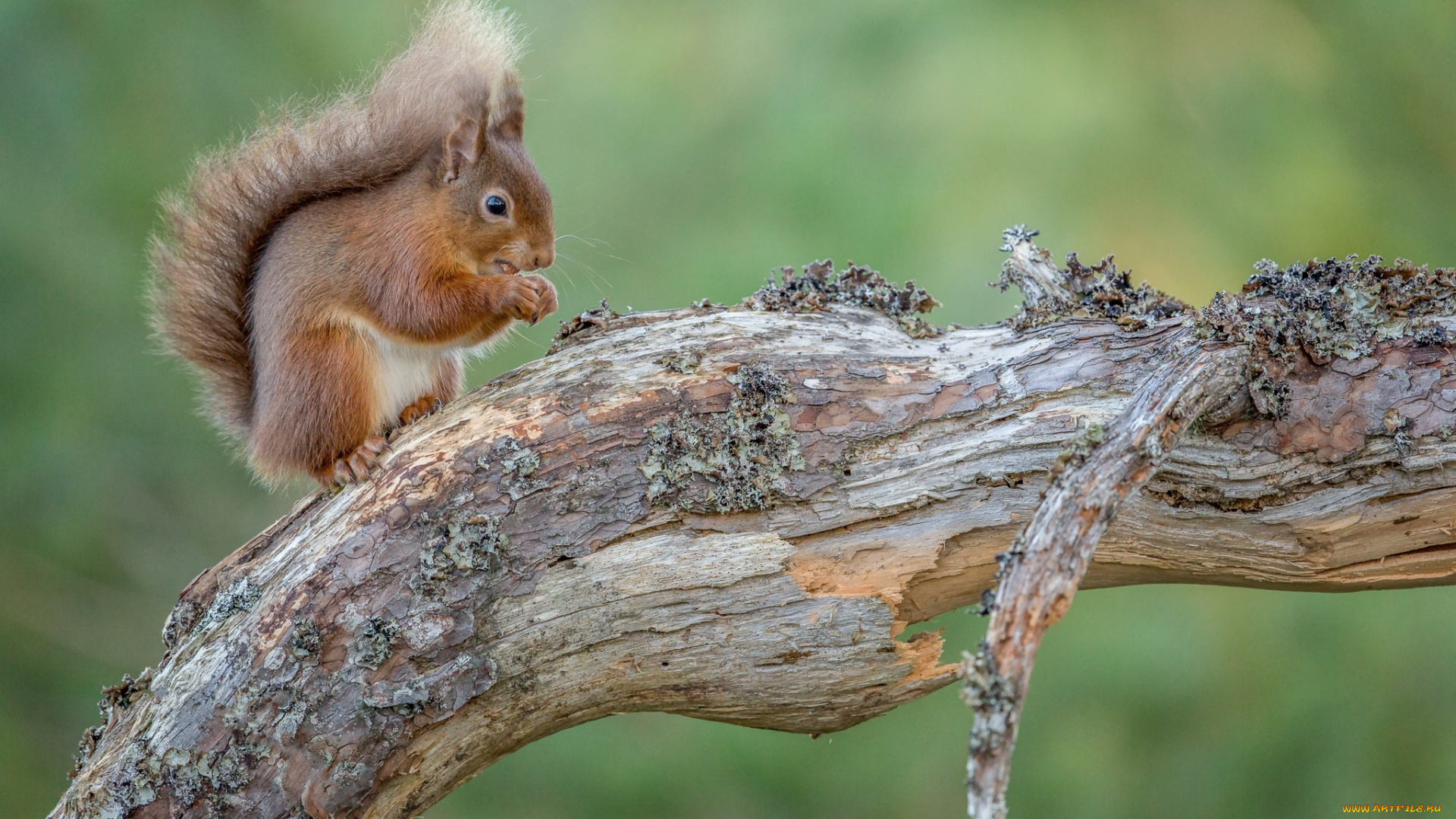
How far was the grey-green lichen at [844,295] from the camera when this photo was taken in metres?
1.93

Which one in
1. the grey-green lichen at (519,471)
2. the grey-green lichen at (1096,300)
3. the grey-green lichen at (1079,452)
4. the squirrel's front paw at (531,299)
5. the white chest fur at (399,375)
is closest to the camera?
the grey-green lichen at (1079,452)

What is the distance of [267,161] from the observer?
2172 mm

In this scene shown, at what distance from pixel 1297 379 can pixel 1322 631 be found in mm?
1882

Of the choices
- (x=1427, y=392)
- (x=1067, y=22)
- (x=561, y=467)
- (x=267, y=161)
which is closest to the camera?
(x=1427, y=392)

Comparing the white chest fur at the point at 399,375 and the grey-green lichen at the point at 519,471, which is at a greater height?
the white chest fur at the point at 399,375

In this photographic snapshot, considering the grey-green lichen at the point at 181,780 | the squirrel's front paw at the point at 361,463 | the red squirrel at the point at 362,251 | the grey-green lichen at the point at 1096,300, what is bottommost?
the grey-green lichen at the point at 181,780

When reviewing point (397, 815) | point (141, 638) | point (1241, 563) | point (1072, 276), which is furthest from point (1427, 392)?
point (141, 638)

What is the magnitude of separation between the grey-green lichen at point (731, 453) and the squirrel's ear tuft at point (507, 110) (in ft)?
2.86

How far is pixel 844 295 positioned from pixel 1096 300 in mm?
441

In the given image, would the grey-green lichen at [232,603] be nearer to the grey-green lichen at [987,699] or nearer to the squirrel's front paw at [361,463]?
the squirrel's front paw at [361,463]

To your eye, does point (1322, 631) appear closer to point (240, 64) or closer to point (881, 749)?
point (881, 749)

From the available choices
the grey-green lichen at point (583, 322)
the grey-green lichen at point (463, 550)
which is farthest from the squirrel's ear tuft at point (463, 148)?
the grey-green lichen at point (463, 550)

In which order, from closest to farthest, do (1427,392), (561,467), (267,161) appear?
(1427,392) < (561,467) < (267,161)

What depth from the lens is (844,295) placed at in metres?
1.98
